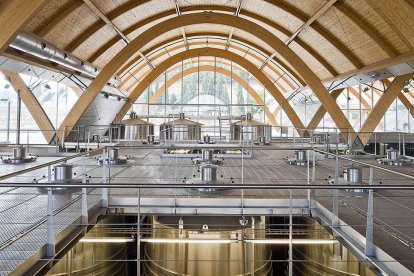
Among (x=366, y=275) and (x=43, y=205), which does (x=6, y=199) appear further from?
(x=366, y=275)

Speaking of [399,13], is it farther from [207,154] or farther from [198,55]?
A: [198,55]

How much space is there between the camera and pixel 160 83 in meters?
21.2

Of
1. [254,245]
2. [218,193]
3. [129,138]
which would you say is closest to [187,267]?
[254,245]

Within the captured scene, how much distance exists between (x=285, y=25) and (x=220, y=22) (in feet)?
8.06

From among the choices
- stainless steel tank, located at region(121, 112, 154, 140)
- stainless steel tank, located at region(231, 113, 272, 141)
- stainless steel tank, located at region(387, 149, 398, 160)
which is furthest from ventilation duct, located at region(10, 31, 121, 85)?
stainless steel tank, located at region(387, 149, 398, 160)

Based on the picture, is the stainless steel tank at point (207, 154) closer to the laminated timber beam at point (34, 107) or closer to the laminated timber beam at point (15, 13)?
the laminated timber beam at point (15, 13)

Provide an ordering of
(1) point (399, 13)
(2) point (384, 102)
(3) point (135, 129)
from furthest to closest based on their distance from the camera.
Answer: (3) point (135, 129) < (2) point (384, 102) < (1) point (399, 13)

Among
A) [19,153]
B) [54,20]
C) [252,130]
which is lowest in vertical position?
[19,153]

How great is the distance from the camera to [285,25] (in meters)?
12.4

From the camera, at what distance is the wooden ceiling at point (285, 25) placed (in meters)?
8.22

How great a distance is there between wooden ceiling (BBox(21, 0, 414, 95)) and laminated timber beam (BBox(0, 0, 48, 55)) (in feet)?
3.52

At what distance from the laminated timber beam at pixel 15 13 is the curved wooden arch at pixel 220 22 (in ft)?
16.4

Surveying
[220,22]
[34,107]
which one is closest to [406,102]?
[220,22]

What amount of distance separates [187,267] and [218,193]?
989mm
